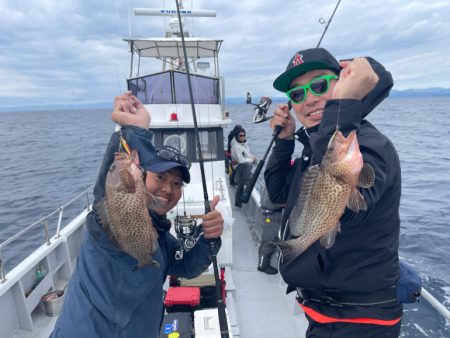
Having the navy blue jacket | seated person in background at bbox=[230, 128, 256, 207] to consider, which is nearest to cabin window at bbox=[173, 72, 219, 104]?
seated person in background at bbox=[230, 128, 256, 207]

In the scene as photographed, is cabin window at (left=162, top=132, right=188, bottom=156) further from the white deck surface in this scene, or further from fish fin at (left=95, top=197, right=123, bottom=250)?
fish fin at (left=95, top=197, right=123, bottom=250)

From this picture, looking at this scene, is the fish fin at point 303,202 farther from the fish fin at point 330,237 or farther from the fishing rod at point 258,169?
→ the fishing rod at point 258,169

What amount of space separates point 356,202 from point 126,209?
1.15 metres

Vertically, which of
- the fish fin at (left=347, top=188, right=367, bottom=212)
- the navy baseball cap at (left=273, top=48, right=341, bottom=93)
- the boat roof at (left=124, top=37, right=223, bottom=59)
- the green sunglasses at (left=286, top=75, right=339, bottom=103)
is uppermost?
the boat roof at (left=124, top=37, right=223, bottom=59)

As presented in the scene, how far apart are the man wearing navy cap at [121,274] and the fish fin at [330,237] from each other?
998 millimetres

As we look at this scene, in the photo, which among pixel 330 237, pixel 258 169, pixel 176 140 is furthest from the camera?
pixel 176 140

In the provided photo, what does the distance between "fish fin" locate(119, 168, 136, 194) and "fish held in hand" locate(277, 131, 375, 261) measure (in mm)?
865

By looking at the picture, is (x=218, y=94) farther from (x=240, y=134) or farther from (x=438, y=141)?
(x=438, y=141)

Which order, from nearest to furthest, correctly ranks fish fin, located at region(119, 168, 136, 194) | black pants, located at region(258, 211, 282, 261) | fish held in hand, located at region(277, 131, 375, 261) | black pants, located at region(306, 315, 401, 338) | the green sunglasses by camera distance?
1. fish held in hand, located at region(277, 131, 375, 261)
2. fish fin, located at region(119, 168, 136, 194)
3. black pants, located at region(306, 315, 401, 338)
4. the green sunglasses
5. black pants, located at region(258, 211, 282, 261)

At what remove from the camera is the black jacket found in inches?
63.4

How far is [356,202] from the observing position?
5.02 feet

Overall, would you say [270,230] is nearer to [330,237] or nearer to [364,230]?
[364,230]

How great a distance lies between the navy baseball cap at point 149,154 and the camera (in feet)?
6.75

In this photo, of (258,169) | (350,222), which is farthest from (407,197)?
(350,222)
